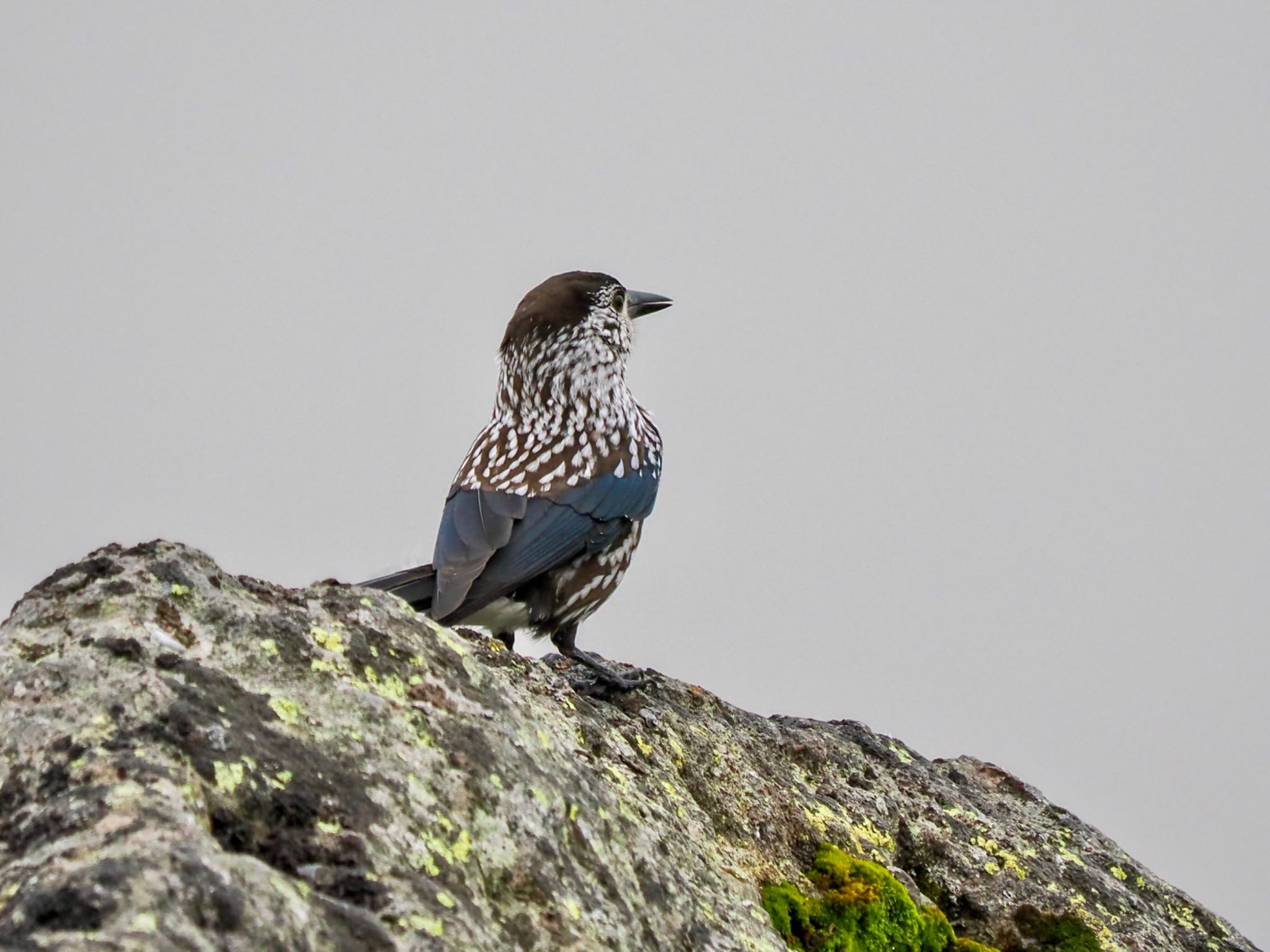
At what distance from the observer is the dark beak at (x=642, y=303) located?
9.48 m

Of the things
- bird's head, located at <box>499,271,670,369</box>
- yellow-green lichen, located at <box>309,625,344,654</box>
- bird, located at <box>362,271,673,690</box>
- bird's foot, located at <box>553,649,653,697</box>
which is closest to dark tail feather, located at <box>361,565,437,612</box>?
bird, located at <box>362,271,673,690</box>

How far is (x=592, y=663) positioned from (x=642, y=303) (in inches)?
155

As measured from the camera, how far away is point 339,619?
367 cm

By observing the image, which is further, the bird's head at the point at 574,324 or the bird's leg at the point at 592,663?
the bird's head at the point at 574,324

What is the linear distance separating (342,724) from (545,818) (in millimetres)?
528

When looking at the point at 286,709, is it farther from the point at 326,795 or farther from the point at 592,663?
the point at 592,663

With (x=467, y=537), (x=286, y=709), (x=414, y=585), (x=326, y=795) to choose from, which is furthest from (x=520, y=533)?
(x=326, y=795)

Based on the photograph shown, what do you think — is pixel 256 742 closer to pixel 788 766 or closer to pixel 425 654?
pixel 425 654

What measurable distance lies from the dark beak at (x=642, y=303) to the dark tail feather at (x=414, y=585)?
10.2 feet

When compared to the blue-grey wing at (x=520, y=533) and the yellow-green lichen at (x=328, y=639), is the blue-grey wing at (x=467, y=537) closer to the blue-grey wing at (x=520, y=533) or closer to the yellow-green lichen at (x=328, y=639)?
the blue-grey wing at (x=520, y=533)

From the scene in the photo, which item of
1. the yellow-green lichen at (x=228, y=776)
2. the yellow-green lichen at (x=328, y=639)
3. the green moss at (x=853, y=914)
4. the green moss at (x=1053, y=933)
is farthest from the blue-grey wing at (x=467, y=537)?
the yellow-green lichen at (x=228, y=776)

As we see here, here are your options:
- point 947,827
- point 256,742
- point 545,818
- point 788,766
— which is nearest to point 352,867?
point 256,742

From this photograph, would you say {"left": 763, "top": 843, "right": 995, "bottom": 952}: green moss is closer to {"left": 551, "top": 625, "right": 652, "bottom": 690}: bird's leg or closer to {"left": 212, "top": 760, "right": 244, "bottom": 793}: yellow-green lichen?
{"left": 551, "top": 625, "right": 652, "bottom": 690}: bird's leg

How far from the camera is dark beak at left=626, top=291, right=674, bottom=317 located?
9477 mm
